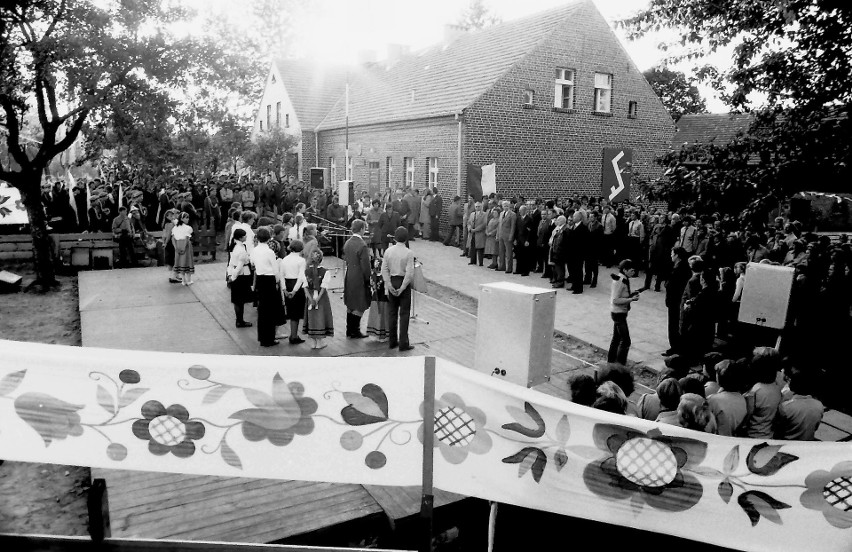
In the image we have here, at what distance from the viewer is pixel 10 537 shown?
4113mm

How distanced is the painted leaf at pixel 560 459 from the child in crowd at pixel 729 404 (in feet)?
6.29

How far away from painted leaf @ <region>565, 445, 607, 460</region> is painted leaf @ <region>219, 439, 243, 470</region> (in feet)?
6.48

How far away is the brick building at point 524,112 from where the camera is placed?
860 inches

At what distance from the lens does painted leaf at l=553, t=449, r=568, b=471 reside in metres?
3.75

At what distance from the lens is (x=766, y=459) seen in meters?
3.58

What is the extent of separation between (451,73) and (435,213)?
630 centimetres

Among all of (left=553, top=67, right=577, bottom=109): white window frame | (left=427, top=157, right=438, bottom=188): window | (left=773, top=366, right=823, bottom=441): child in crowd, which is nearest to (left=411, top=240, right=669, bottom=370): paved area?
(left=773, top=366, right=823, bottom=441): child in crowd

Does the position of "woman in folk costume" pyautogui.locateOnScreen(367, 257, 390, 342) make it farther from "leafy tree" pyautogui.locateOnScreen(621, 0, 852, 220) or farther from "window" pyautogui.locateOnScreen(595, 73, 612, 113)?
"window" pyautogui.locateOnScreen(595, 73, 612, 113)

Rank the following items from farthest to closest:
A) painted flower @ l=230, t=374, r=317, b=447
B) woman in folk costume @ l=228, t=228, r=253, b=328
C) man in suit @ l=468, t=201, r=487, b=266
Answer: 1. man in suit @ l=468, t=201, r=487, b=266
2. woman in folk costume @ l=228, t=228, r=253, b=328
3. painted flower @ l=230, t=374, r=317, b=447

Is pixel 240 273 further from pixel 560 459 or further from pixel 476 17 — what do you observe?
pixel 476 17

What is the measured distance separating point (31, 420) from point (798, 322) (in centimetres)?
904

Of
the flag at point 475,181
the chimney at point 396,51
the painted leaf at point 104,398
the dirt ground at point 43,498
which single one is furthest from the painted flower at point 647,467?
the chimney at point 396,51

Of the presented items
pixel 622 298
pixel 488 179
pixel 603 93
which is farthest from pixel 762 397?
pixel 603 93

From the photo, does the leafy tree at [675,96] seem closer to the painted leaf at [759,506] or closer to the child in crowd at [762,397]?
the child in crowd at [762,397]
